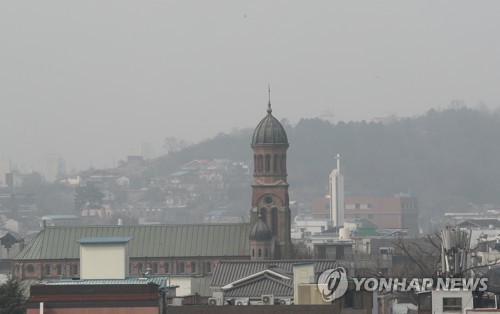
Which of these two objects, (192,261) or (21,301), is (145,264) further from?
(21,301)

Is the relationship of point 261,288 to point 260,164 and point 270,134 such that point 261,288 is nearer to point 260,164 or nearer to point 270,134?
point 260,164

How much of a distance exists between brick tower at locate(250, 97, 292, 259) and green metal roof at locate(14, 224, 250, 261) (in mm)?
1497

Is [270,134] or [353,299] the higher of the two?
[270,134]

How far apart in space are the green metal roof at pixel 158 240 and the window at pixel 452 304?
219 ft

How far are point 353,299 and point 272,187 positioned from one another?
6194cm

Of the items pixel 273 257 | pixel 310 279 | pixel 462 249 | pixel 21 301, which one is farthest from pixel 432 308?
pixel 273 257

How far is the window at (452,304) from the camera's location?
41281 millimetres

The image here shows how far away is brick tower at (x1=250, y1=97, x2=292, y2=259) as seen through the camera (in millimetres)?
110688

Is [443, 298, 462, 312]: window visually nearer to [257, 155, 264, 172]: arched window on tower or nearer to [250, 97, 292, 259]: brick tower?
[250, 97, 292, 259]: brick tower

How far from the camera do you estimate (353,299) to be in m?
49.7

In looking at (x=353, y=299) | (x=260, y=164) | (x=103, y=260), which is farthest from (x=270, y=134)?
(x=353, y=299)

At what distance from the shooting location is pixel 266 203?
111750 millimetres

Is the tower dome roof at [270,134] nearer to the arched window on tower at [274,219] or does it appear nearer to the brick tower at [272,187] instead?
the brick tower at [272,187]

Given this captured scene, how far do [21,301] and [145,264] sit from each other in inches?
2211
